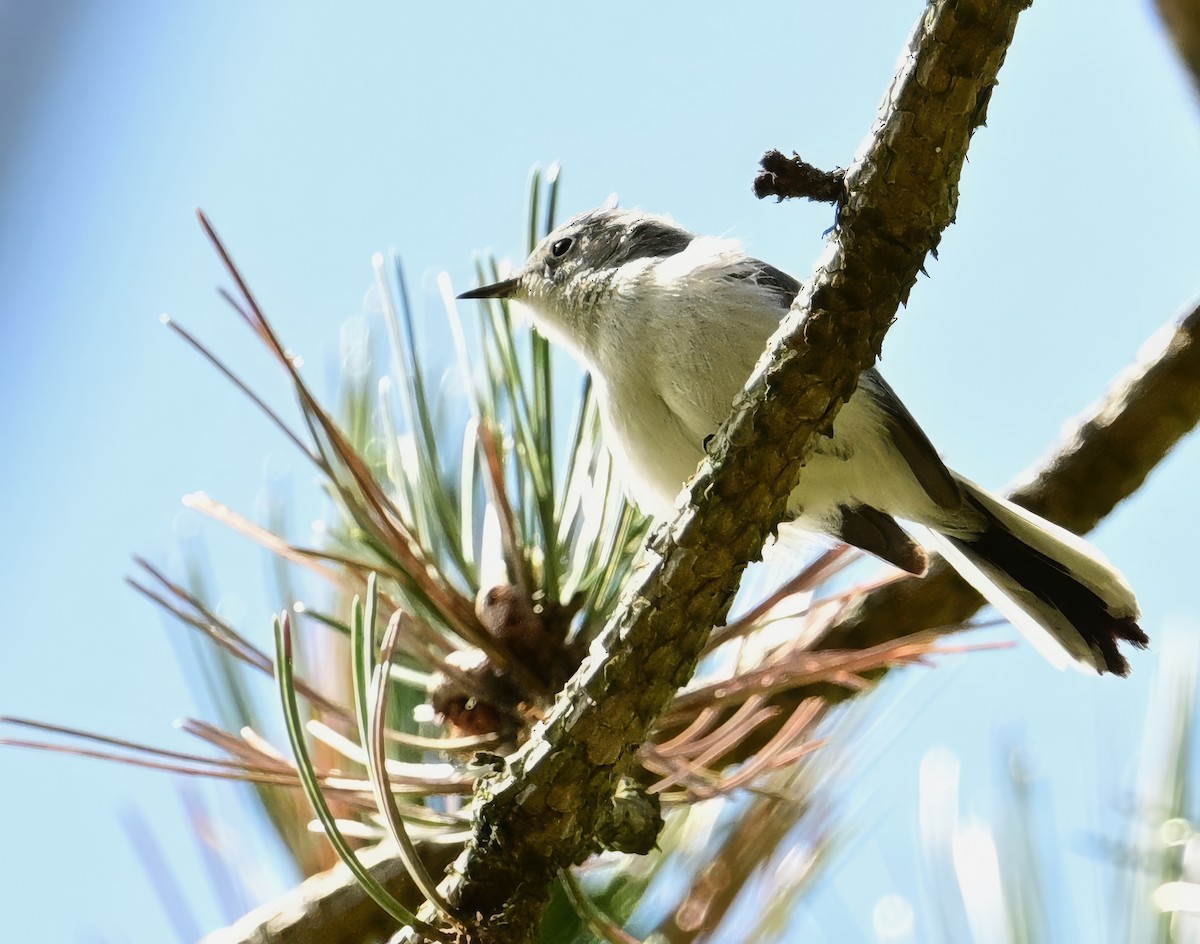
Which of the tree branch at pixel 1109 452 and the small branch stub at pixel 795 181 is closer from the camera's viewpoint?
the small branch stub at pixel 795 181

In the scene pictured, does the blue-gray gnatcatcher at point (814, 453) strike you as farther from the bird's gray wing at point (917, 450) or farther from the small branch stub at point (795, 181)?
the small branch stub at point (795, 181)

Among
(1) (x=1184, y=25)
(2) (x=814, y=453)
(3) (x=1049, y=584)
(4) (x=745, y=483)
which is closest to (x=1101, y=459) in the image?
(3) (x=1049, y=584)

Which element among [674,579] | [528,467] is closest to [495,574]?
[528,467]

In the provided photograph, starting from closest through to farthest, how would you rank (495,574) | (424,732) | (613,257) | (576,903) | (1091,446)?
(576,903) < (495,574) < (424,732) < (1091,446) < (613,257)

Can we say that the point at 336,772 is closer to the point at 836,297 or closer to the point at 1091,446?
the point at 836,297

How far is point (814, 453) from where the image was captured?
1610 mm

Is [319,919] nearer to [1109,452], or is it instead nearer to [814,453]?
[814,453]

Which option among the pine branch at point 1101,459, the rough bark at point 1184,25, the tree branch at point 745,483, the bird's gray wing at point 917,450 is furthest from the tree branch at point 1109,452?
the tree branch at point 745,483

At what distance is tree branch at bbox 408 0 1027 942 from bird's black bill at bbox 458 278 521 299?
77 cm

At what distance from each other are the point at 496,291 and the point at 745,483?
34.4 inches

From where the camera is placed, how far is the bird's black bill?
1.74 meters

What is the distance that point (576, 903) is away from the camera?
1.09 metres

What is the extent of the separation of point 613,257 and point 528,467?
0.83 meters

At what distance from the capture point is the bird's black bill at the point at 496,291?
1743mm
